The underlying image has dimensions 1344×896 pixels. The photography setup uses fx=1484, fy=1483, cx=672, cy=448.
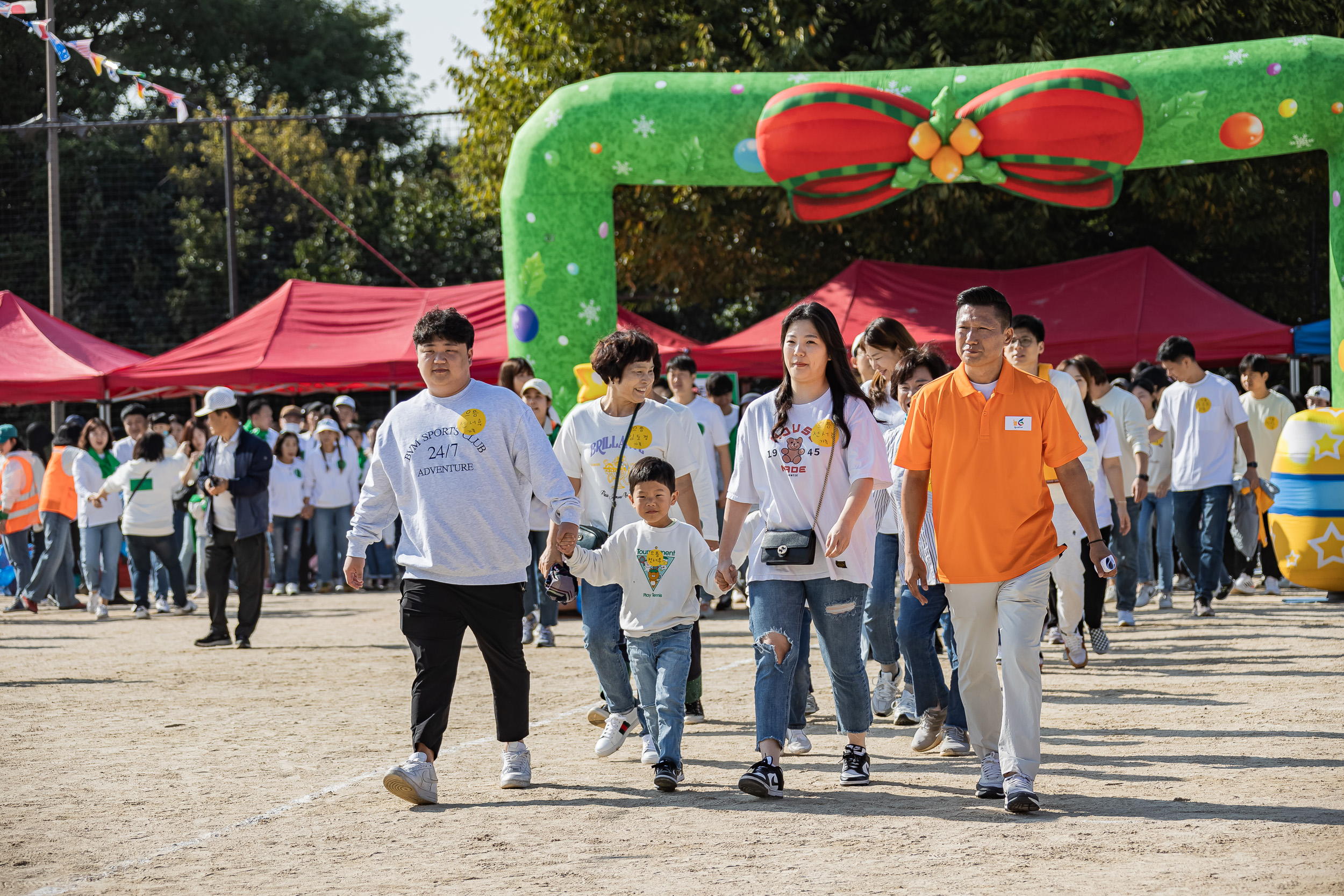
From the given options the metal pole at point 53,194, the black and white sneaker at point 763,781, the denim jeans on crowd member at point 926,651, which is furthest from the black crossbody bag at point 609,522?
the metal pole at point 53,194

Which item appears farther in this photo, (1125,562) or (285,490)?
(285,490)

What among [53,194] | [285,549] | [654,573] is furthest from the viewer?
[53,194]

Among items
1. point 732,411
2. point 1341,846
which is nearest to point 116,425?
point 732,411

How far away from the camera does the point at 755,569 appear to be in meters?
5.53

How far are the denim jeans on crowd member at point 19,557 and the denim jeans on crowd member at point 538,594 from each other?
7094 millimetres

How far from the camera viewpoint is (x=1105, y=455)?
8.49m

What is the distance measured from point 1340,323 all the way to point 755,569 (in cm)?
954

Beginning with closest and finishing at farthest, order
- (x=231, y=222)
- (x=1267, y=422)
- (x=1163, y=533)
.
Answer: (x=1163, y=533), (x=1267, y=422), (x=231, y=222)

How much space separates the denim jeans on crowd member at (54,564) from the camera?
14.7m

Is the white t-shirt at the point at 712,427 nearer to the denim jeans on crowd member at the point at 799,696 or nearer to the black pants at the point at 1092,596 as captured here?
the black pants at the point at 1092,596

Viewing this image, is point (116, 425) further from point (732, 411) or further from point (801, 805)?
point (801, 805)

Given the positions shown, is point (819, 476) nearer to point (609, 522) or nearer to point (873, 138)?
point (609, 522)

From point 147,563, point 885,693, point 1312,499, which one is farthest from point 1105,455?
point 147,563

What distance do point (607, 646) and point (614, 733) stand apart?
37 cm
